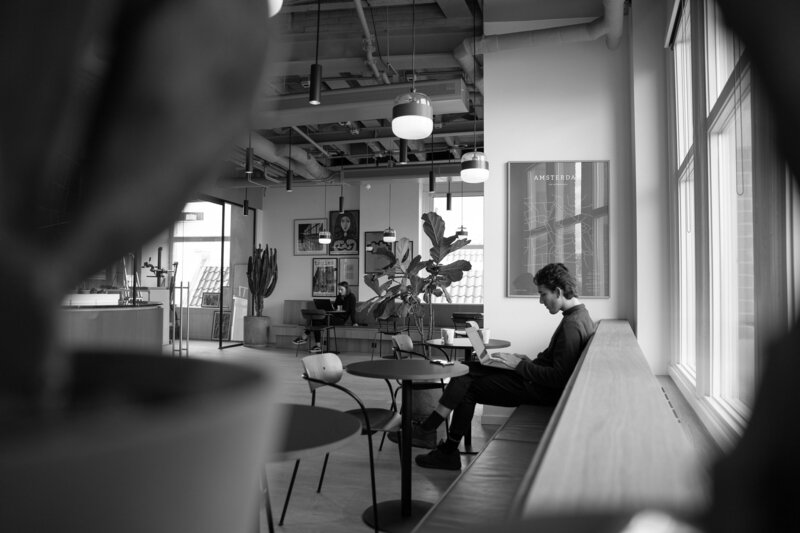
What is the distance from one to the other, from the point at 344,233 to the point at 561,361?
33.8 feet

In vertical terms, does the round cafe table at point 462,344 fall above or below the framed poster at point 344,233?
below

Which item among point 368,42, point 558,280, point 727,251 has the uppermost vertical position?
point 368,42

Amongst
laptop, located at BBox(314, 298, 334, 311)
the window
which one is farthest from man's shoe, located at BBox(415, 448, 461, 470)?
laptop, located at BBox(314, 298, 334, 311)

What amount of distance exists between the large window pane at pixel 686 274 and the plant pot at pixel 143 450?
16.2 ft

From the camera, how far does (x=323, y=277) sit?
14016mm

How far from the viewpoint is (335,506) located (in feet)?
10.8

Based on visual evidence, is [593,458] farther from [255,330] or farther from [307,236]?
[307,236]

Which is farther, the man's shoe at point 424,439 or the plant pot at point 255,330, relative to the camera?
the plant pot at point 255,330

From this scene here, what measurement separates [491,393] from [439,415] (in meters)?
0.43

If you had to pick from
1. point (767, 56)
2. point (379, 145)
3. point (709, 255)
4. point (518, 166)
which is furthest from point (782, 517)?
point (379, 145)

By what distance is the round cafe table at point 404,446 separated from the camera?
305cm

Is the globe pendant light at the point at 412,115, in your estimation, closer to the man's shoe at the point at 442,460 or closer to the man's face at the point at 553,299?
the man's face at the point at 553,299

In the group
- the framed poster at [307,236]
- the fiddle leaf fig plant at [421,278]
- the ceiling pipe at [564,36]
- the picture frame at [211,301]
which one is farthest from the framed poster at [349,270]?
the ceiling pipe at [564,36]

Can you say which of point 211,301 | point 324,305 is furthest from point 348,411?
point 211,301
